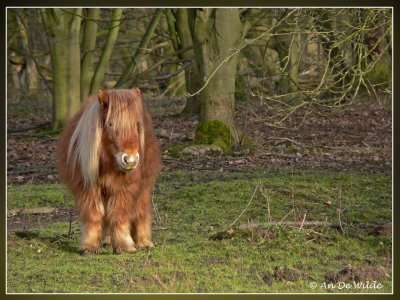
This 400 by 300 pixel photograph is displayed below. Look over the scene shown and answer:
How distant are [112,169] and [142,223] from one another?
71 cm

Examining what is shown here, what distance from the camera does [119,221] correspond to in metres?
7.57

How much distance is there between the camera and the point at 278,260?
24.6 ft

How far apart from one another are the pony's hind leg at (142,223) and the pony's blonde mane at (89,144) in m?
0.59

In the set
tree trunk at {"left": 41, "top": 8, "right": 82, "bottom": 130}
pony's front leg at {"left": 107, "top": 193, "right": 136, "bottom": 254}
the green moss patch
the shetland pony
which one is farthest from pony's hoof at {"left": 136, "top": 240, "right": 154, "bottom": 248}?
tree trunk at {"left": 41, "top": 8, "right": 82, "bottom": 130}

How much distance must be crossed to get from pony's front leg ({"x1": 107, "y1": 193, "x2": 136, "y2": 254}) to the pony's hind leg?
0.26m

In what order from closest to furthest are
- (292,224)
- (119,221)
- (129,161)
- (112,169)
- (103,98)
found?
(129,161) < (103,98) < (112,169) < (119,221) < (292,224)

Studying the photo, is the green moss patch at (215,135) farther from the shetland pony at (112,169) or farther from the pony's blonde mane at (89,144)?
the pony's blonde mane at (89,144)

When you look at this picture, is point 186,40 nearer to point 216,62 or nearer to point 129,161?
point 216,62

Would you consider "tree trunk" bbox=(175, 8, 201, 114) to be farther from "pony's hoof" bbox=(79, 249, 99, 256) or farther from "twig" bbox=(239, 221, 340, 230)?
"pony's hoof" bbox=(79, 249, 99, 256)

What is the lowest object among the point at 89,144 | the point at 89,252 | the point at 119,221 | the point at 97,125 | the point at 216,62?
the point at 89,252

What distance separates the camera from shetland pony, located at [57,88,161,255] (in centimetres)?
726

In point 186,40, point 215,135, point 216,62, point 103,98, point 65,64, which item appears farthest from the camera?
point 186,40

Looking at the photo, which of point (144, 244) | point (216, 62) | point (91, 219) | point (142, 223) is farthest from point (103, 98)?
point (216, 62)

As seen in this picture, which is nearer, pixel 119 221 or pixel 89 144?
pixel 89 144
